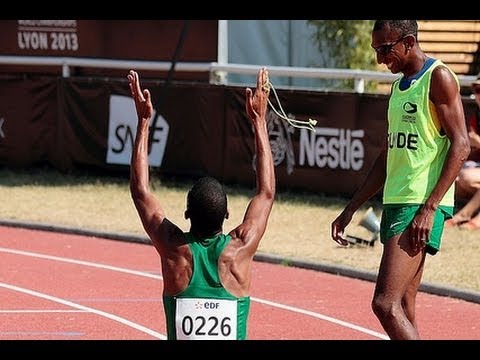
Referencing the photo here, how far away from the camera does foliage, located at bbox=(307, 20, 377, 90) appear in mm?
19922

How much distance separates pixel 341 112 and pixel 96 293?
18.6ft

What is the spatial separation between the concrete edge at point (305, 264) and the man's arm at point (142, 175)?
18.1 feet

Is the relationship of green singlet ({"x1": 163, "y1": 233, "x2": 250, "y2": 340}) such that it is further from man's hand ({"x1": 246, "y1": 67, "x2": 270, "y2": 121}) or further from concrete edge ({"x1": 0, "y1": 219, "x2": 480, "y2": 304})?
concrete edge ({"x1": 0, "y1": 219, "x2": 480, "y2": 304})

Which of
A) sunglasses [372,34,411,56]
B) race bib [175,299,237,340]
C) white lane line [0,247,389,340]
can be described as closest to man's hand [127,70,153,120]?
race bib [175,299,237,340]

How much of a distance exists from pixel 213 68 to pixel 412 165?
11.4 meters

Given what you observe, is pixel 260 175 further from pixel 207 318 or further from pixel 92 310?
pixel 92 310

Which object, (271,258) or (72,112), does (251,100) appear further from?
(72,112)

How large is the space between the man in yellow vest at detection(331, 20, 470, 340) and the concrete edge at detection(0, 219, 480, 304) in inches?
166

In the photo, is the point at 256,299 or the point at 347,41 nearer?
the point at 256,299

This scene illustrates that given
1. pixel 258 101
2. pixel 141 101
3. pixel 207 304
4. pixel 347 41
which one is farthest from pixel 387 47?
pixel 347 41

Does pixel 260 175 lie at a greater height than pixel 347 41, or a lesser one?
lesser

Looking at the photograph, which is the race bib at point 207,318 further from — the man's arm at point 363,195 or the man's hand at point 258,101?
the man's arm at point 363,195

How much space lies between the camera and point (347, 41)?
2022 cm

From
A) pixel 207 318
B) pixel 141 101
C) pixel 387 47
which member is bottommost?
pixel 207 318
